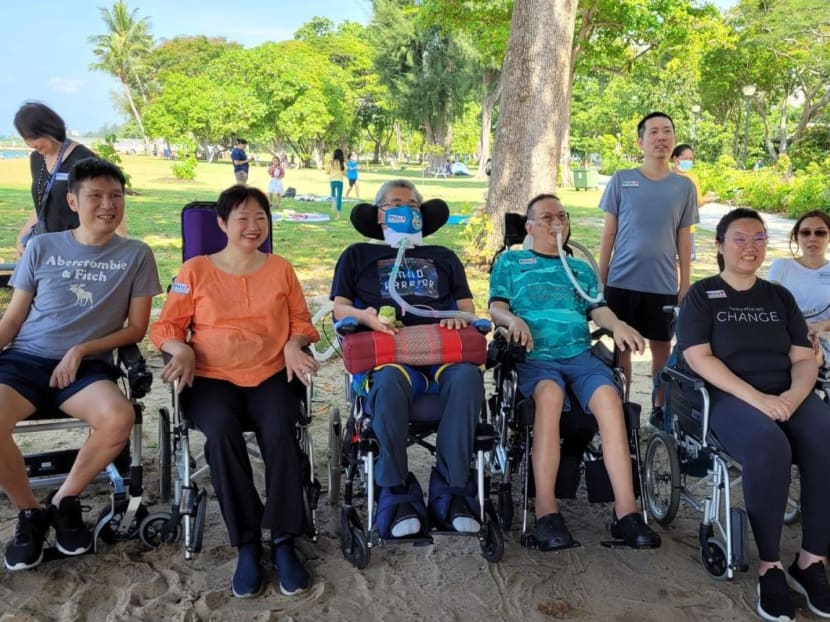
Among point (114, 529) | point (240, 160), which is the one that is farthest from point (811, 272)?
point (240, 160)

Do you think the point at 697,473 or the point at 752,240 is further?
the point at 697,473

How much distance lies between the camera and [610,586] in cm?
280

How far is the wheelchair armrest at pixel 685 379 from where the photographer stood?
3.00 meters

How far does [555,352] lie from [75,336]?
7.26ft

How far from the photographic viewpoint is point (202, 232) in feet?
12.1

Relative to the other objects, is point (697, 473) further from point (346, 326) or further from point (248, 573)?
point (248, 573)

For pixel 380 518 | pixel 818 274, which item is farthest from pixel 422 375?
pixel 818 274

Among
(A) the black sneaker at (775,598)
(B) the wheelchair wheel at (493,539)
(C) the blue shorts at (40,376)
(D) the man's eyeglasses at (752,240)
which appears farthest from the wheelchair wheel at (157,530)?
(D) the man's eyeglasses at (752,240)

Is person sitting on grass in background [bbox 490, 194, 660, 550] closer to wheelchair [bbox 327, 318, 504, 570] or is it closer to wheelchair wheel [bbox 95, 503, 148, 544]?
wheelchair [bbox 327, 318, 504, 570]

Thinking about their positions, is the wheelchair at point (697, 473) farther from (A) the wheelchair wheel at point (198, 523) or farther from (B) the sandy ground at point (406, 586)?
(A) the wheelchair wheel at point (198, 523)

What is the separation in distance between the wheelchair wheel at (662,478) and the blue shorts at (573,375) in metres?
0.44

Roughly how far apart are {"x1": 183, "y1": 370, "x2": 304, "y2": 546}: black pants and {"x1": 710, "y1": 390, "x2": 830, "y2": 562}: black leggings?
1.75 metres

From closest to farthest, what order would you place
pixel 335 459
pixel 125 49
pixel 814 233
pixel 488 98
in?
1. pixel 335 459
2. pixel 814 233
3. pixel 488 98
4. pixel 125 49

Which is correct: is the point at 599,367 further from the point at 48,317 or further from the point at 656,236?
the point at 48,317
